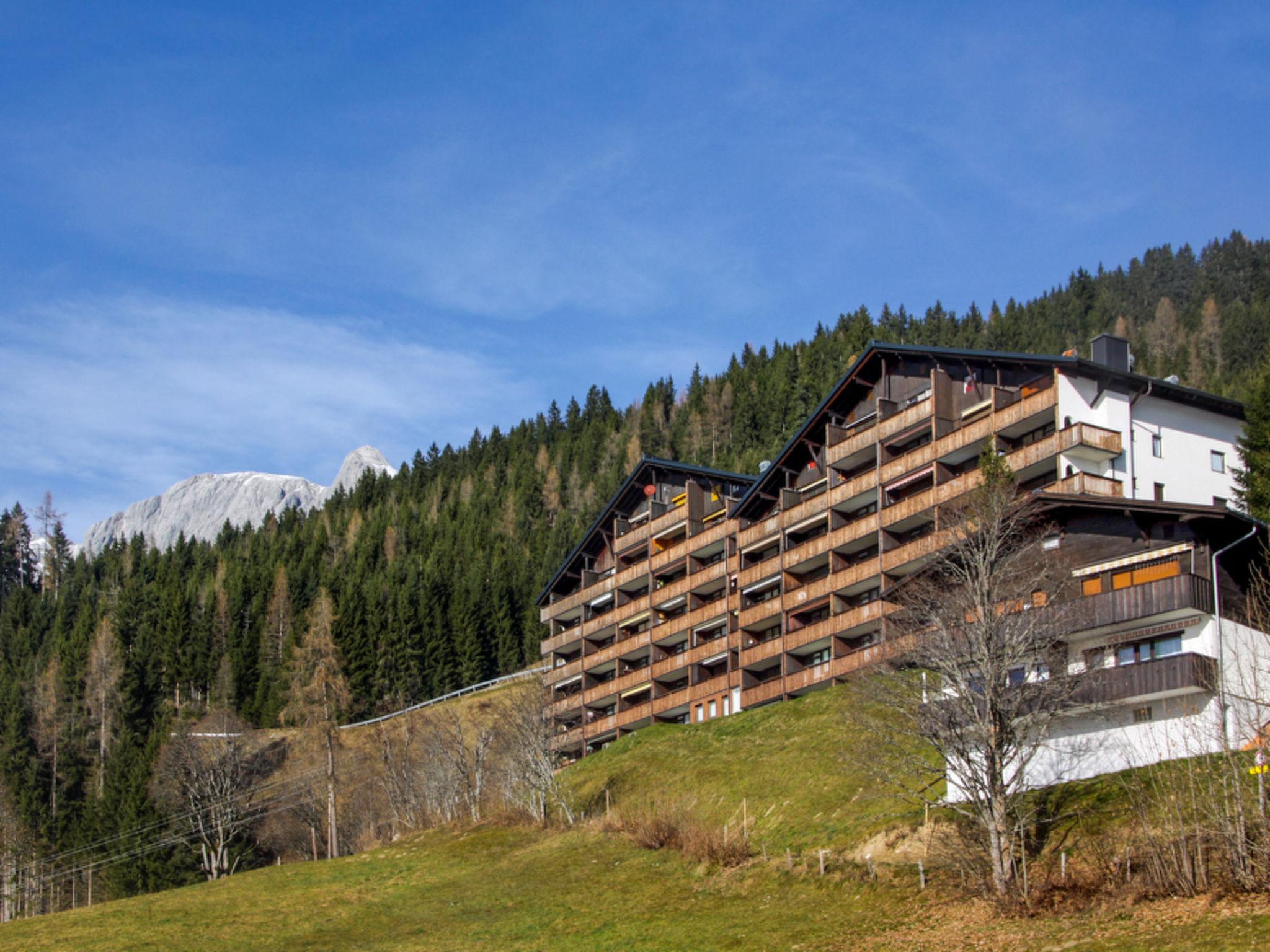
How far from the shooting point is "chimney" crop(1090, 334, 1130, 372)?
2793 inches

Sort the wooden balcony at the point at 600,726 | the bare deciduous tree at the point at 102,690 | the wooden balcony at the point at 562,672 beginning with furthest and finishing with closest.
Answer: the bare deciduous tree at the point at 102,690 < the wooden balcony at the point at 562,672 < the wooden balcony at the point at 600,726

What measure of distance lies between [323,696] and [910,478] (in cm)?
4213

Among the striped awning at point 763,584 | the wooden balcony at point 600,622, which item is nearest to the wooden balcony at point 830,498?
the striped awning at point 763,584

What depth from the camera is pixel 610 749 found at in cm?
8112

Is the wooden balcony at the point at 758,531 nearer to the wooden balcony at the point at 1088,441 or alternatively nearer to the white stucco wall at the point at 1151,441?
the white stucco wall at the point at 1151,441

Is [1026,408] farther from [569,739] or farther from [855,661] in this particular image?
[569,739]

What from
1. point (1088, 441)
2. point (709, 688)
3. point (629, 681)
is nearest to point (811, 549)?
point (709, 688)

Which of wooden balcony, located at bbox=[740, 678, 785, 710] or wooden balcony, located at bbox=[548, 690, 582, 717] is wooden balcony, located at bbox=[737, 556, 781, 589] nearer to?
wooden balcony, located at bbox=[740, 678, 785, 710]

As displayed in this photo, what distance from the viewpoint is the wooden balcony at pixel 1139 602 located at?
45.0 m

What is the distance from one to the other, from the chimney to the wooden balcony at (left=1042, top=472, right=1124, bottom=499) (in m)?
9.41

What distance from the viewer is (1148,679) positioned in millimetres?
→ 44906

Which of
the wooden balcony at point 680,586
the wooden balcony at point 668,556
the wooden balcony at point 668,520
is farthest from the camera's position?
the wooden balcony at point 668,520

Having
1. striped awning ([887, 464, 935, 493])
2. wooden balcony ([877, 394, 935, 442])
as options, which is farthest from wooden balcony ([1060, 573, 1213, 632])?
wooden balcony ([877, 394, 935, 442])

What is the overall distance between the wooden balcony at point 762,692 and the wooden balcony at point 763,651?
1.46 m
